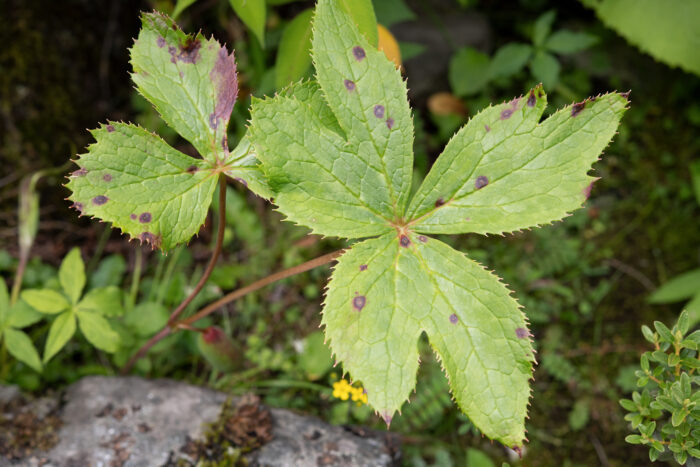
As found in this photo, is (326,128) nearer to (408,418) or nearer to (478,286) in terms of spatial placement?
(478,286)

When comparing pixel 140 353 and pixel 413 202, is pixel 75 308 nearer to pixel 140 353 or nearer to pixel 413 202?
pixel 140 353

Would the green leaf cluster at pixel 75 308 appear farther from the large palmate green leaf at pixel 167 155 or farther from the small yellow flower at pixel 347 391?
the small yellow flower at pixel 347 391

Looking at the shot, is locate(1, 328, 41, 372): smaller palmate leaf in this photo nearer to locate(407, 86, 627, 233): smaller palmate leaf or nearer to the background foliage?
the background foliage

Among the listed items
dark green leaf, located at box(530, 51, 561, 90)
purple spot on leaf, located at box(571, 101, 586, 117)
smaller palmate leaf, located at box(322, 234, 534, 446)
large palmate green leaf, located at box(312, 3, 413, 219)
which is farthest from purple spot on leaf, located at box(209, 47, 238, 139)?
dark green leaf, located at box(530, 51, 561, 90)

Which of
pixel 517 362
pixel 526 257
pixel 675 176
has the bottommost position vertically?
pixel 526 257

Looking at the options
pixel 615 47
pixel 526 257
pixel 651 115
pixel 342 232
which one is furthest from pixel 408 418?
pixel 615 47

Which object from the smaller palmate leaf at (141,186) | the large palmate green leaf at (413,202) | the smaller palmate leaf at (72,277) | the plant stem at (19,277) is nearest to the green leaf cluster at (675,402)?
the large palmate green leaf at (413,202)
